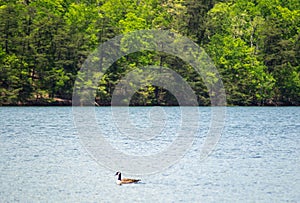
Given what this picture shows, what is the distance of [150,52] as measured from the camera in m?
87.2

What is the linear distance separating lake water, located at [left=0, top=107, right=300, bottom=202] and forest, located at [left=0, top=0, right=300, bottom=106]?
36.8 meters

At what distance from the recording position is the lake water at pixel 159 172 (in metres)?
22.9

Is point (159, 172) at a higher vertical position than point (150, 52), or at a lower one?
lower

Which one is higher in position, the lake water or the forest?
the forest

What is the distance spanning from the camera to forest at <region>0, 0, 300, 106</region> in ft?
264

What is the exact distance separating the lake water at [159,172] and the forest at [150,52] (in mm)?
36756

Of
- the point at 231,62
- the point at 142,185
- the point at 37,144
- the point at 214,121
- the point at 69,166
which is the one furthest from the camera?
the point at 231,62

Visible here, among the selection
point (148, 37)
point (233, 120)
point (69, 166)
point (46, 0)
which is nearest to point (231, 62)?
point (148, 37)

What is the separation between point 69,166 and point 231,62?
62240 millimetres

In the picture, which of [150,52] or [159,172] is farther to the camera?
[150,52]

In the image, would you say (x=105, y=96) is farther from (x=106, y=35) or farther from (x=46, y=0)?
(x=46, y=0)

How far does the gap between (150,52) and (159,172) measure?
198 ft

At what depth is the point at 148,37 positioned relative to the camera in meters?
86.8

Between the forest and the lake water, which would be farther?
the forest
